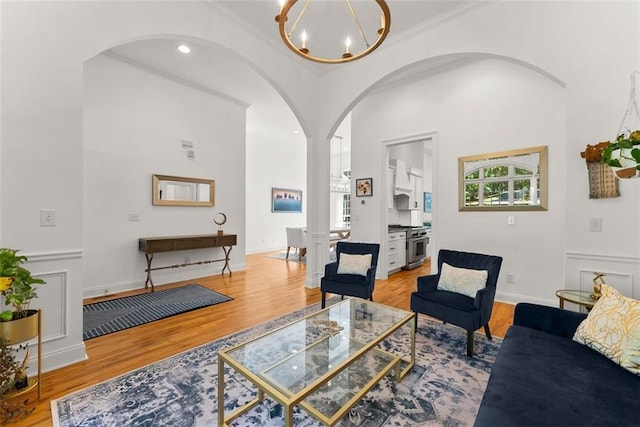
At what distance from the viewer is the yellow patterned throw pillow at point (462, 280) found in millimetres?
2455

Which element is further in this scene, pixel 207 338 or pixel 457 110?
pixel 457 110

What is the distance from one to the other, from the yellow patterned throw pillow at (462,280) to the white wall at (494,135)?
1.42 meters

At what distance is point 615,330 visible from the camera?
57.5 inches

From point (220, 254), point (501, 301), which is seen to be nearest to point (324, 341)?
point (501, 301)

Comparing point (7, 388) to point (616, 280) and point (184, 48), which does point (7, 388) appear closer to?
point (184, 48)

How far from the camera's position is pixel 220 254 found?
17.0 feet

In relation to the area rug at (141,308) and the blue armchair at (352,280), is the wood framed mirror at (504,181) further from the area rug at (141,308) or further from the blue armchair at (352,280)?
the area rug at (141,308)

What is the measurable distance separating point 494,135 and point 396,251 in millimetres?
2457

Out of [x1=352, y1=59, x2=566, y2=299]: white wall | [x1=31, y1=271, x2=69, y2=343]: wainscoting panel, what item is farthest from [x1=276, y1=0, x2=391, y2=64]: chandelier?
[x1=31, y1=271, x2=69, y2=343]: wainscoting panel

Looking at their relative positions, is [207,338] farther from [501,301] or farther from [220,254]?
[501,301]

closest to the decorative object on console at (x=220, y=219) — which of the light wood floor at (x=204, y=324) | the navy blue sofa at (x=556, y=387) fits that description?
the light wood floor at (x=204, y=324)

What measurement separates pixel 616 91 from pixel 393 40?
87.0 inches

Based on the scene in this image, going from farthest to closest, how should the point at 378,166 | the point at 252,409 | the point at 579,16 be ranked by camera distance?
the point at 378,166 < the point at 579,16 < the point at 252,409

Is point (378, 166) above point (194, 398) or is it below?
above
